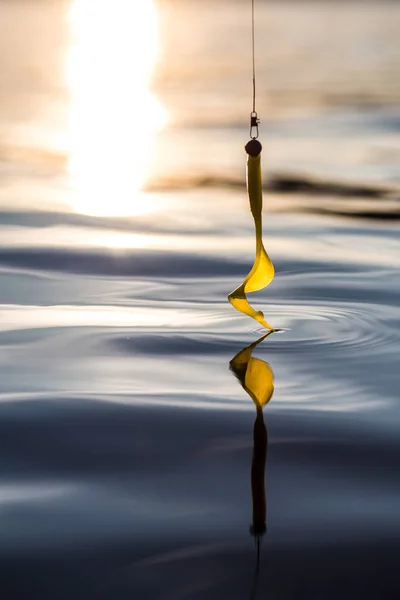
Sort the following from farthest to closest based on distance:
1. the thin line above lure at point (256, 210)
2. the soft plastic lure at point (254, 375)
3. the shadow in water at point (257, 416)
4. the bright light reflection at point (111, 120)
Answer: the bright light reflection at point (111, 120) < the soft plastic lure at point (254, 375) < the thin line above lure at point (256, 210) < the shadow in water at point (257, 416)

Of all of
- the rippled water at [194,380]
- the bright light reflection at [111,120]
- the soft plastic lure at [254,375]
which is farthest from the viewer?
the bright light reflection at [111,120]

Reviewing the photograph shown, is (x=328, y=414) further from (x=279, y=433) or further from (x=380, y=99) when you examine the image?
(x=380, y=99)

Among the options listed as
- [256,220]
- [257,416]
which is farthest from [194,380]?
[256,220]

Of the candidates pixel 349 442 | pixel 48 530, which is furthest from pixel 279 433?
pixel 48 530

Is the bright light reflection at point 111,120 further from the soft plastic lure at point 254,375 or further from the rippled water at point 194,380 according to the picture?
the soft plastic lure at point 254,375

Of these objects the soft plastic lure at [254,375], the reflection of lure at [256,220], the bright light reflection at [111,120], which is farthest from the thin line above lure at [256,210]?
the bright light reflection at [111,120]

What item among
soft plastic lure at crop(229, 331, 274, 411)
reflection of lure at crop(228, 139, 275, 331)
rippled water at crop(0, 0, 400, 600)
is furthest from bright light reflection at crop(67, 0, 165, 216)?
reflection of lure at crop(228, 139, 275, 331)

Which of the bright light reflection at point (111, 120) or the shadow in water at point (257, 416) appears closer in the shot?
the shadow in water at point (257, 416)
